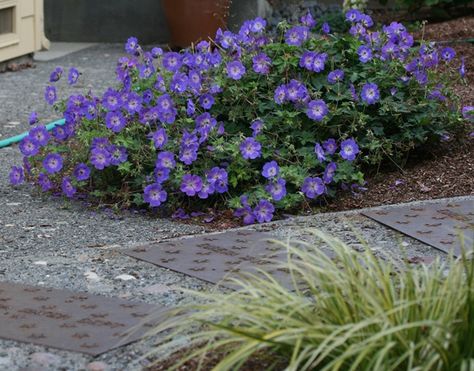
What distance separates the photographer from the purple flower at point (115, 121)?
5.25 m

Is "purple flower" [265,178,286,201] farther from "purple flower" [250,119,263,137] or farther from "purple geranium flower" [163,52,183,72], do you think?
"purple geranium flower" [163,52,183,72]

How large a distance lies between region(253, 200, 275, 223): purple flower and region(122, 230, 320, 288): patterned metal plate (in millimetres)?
260

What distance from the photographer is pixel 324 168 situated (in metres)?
5.18

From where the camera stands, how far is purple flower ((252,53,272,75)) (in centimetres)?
536

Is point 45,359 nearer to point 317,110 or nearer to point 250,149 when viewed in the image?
point 250,149

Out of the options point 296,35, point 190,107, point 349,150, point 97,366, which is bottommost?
point 97,366

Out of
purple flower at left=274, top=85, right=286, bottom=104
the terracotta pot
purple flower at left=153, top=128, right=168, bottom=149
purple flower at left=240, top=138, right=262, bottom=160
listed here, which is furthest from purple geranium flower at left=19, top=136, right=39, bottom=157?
the terracotta pot

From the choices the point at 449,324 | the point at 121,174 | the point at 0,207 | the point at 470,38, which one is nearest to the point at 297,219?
the point at 121,174

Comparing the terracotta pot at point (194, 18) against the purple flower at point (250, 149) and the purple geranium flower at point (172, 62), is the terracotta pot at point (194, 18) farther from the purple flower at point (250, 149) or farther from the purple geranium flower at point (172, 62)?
the purple flower at point (250, 149)

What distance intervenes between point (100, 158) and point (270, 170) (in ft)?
2.79

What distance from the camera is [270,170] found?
16.2 ft

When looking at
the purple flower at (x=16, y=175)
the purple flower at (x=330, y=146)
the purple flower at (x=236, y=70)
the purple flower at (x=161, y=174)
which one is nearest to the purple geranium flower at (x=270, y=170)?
the purple flower at (x=330, y=146)

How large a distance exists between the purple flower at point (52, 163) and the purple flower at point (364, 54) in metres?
1.65

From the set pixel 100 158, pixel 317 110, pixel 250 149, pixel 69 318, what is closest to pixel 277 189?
pixel 250 149
